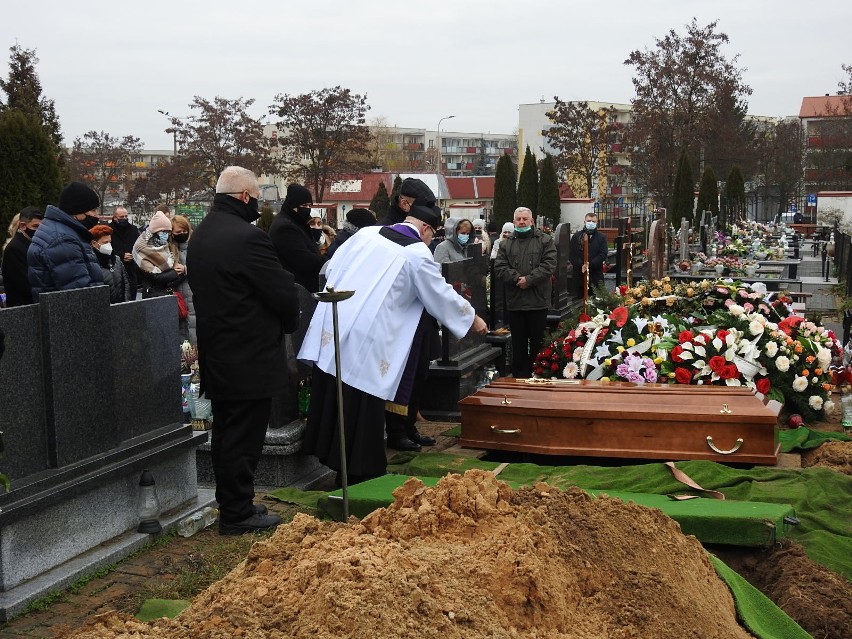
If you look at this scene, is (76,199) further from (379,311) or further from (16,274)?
(379,311)

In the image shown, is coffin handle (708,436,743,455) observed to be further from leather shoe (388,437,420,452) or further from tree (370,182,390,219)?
tree (370,182,390,219)

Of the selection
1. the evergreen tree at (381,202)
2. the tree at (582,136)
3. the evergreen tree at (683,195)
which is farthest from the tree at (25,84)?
the tree at (582,136)

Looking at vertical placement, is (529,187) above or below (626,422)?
above

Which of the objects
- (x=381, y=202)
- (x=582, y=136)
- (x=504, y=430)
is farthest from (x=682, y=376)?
(x=582, y=136)

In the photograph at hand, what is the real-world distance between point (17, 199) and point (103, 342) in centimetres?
1165

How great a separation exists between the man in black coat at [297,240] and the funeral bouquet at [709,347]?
7.77ft

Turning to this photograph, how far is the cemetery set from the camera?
3113 millimetres

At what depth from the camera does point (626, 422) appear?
22.3ft

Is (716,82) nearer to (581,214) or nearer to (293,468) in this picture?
(581,214)

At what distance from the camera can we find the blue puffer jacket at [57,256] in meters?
6.61

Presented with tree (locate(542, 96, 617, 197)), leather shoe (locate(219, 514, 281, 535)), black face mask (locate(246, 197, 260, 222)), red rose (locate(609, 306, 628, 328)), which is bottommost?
leather shoe (locate(219, 514, 281, 535))

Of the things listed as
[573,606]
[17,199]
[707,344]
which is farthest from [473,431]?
[17,199]

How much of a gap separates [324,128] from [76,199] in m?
37.8

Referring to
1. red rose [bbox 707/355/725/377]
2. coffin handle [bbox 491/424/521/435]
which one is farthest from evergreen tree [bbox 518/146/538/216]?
coffin handle [bbox 491/424/521/435]
